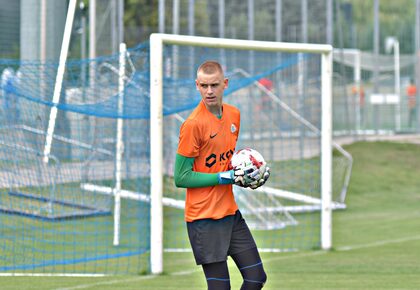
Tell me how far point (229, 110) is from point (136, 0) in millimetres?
17037

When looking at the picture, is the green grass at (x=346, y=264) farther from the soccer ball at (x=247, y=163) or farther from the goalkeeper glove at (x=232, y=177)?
the goalkeeper glove at (x=232, y=177)

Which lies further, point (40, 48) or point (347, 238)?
point (40, 48)

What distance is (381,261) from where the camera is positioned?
10.8 meters

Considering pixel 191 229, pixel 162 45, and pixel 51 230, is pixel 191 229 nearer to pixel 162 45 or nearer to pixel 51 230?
pixel 162 45

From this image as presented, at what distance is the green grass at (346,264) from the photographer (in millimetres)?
9242

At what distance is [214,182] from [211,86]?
23.4 inches

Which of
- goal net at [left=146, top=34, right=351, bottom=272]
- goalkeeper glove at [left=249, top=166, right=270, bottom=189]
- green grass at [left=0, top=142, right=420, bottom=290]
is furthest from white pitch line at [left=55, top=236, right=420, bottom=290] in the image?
goalkeeper glove at [left=249, top=166, right=270, bottom=189]

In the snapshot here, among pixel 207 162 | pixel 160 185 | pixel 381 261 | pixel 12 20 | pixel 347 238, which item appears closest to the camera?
pixel 207 162

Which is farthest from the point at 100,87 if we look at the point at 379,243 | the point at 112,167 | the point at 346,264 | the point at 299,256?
the point at 379,243

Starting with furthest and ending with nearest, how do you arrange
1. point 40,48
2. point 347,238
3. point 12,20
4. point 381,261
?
point 12,20
point 40,48
point 347,238
point 381,261

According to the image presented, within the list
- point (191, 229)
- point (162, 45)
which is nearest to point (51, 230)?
point (162, 45)

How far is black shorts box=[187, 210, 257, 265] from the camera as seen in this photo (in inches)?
239

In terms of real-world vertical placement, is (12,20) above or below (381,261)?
above

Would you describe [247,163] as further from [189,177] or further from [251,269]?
[251,269]
